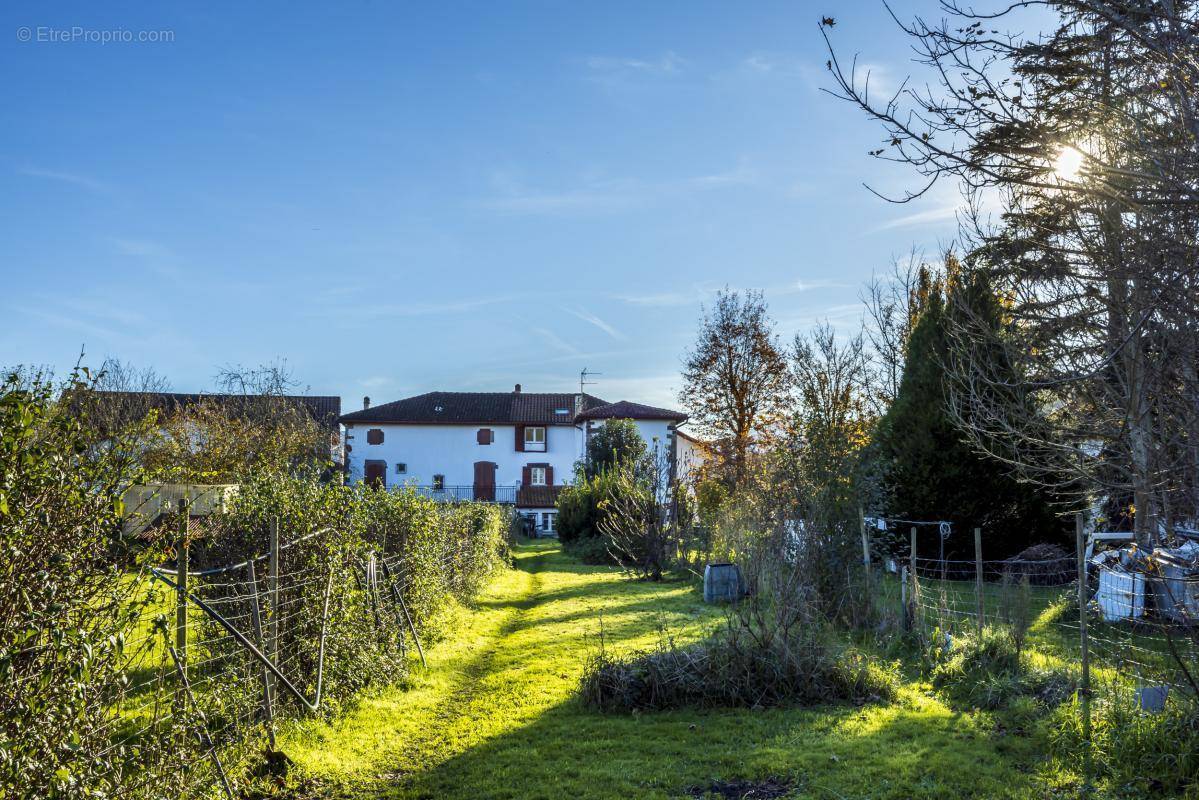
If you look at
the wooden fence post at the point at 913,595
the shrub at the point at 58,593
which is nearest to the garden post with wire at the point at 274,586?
the shrub at the point at 58,593

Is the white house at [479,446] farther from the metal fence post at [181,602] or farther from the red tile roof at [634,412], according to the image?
the metal fence post at [181,602]

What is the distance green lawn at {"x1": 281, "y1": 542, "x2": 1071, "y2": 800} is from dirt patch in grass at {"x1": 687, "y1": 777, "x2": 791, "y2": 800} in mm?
88

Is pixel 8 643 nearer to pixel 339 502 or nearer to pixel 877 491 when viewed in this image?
pixel 339 502

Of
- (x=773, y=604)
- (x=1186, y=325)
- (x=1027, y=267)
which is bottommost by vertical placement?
(x=773, y=604)

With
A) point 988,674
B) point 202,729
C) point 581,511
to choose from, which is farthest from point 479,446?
point 202,729

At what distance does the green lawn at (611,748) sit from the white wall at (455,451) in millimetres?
37603

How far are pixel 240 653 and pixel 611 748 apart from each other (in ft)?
10.6

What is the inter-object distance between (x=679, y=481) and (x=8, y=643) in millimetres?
19362

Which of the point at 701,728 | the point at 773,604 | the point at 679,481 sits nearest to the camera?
the point at 701,728

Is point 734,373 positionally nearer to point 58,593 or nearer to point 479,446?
point 479,446

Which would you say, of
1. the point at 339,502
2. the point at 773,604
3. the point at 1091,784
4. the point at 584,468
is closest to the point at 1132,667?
the point at 1091,784

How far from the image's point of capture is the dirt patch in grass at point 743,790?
605cm

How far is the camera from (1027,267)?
709 cm

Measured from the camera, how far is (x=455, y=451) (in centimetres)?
4803
